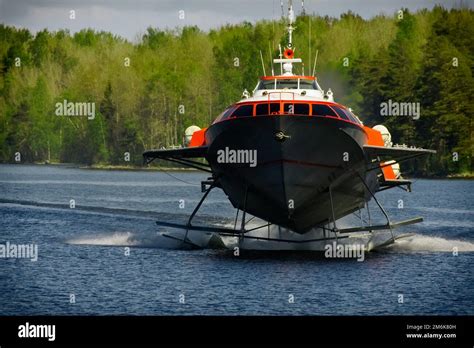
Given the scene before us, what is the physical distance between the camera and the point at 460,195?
77.1m

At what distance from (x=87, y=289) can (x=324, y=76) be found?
6823 centimetres

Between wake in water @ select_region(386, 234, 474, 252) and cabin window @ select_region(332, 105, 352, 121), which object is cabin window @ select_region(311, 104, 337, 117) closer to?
cabin window @ select_region(332, 105, 352, 121)

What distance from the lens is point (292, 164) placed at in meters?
37.7

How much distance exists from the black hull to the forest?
51327 millimetres

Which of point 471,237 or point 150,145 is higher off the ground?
point 150,145

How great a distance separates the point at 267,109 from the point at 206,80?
97068 millimetres

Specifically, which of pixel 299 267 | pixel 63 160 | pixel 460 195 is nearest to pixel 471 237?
pixel 299 267

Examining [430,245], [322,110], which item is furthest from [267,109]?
[430,245]

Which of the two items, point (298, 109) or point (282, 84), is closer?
point (298, 109)

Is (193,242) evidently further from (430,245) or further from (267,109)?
(430,245)

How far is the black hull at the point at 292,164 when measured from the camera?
122 feet

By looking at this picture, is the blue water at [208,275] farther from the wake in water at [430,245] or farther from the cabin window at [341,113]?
the cabin window at [341,113]

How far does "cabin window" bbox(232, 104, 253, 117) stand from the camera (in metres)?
38.2
